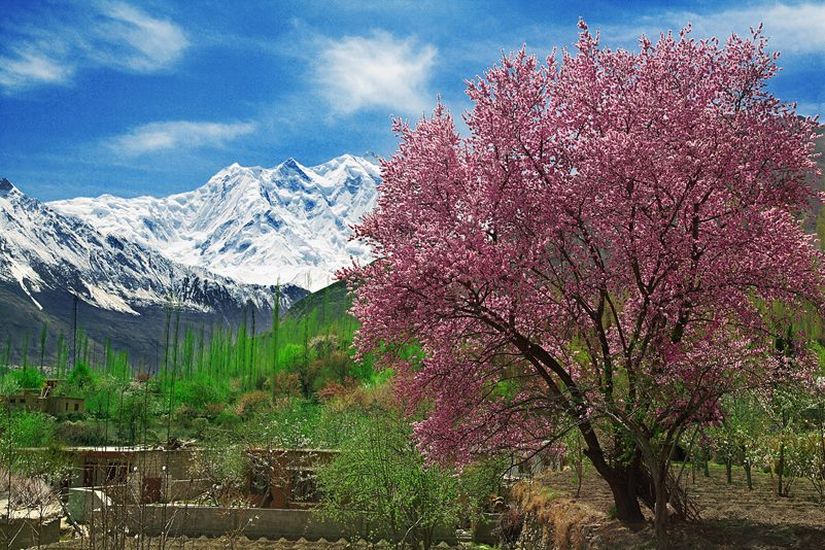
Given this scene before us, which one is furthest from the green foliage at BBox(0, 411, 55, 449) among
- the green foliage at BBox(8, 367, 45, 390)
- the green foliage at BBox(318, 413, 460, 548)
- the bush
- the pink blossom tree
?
the green foliage at BBox(8, 367, 45, 390)

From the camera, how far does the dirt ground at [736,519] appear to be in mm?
12391

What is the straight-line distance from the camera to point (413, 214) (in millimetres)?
14383

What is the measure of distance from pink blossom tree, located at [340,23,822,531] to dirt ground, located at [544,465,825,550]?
663 millimetres

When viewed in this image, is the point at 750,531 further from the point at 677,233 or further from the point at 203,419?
the point at 203,419

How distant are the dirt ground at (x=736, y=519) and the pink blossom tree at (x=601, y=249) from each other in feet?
2.17

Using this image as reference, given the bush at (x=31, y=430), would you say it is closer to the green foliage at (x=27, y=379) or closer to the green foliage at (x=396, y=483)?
the green foliage at (x=396, y=483)

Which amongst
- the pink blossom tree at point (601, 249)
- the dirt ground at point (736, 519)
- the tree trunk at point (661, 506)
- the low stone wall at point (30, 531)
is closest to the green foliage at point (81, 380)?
the low stone wall at point (30, 531)

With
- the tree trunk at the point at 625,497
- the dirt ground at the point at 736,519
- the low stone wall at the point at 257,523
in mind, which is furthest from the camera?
the low stone wall at the point at 257,523

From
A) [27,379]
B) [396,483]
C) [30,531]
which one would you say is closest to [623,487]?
[396,483]

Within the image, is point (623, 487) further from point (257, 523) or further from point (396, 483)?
point (257, 523)

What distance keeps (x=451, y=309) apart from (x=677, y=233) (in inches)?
135

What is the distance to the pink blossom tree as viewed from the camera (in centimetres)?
1298

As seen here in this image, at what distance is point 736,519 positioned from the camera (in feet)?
46.9

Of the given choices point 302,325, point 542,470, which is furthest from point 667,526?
point 302,325
